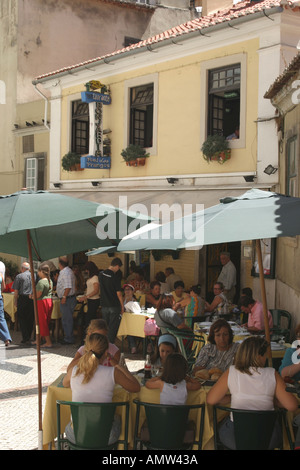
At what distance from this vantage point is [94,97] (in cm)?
1631

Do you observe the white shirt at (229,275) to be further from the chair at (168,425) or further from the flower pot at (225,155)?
the chair at (168,425)

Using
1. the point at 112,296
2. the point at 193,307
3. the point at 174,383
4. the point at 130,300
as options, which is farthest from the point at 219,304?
the point at 174,383

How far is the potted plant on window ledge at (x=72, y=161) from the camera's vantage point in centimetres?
1828

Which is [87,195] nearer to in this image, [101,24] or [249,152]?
[249,152]

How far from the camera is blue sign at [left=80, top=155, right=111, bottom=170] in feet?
53.7

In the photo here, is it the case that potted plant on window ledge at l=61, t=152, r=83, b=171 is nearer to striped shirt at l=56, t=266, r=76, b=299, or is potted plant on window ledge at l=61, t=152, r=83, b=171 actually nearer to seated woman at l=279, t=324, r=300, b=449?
striped shirt at l=56, t=266, r=76, b=299

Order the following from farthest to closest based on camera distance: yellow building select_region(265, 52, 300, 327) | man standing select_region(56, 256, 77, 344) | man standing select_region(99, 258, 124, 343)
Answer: man standing select_region(56, 256, 77, 344) < man standing select_region(99, 258, 124, 343) < yellow building select_region(265, 52, 300, 327)

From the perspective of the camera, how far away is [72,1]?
891 inches

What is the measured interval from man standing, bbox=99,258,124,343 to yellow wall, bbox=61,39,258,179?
3833 millimetres

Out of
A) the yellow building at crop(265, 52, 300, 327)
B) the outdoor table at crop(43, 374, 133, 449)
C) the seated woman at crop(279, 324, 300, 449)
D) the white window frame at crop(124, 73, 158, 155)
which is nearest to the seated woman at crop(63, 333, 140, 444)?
the outdoor table at crop(43, 374, 133, 449)

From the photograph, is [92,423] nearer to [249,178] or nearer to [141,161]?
[249,178]

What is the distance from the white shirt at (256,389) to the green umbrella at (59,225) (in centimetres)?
207

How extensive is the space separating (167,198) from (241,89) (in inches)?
121
